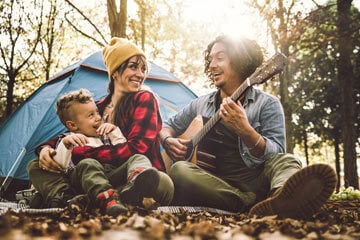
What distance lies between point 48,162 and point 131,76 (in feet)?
2.97

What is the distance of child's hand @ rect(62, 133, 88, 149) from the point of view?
9.34 ft

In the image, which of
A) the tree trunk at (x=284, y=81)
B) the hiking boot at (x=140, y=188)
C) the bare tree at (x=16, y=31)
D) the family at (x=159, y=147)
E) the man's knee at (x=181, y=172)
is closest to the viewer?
the hiking boot at (x=140, y=188)

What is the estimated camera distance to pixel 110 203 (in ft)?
7.48

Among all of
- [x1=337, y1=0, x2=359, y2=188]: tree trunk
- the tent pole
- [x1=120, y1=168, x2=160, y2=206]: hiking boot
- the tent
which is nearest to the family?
[x1=120, y1=168, x2=160, y2=206]: hiking boot

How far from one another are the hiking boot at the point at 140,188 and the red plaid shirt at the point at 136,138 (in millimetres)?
433

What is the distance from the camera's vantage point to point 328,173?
2102mm

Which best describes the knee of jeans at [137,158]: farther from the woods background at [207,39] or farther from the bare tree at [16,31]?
the bare tree at [16,31]

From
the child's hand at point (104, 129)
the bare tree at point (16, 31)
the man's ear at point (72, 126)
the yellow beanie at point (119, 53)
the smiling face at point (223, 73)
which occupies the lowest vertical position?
the child's hand at point (104, 129)

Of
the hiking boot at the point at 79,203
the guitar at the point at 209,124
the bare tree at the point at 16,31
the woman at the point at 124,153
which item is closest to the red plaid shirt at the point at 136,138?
the woman at the point at 124,153

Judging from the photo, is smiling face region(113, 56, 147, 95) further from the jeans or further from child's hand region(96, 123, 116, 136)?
the jeans

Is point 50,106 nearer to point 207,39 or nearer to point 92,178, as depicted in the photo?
point 92,178

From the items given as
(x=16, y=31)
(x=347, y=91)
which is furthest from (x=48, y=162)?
(x=16, y=31)

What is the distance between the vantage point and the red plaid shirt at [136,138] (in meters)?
2.85

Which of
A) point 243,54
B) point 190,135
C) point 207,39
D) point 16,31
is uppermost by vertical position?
point 207,39
